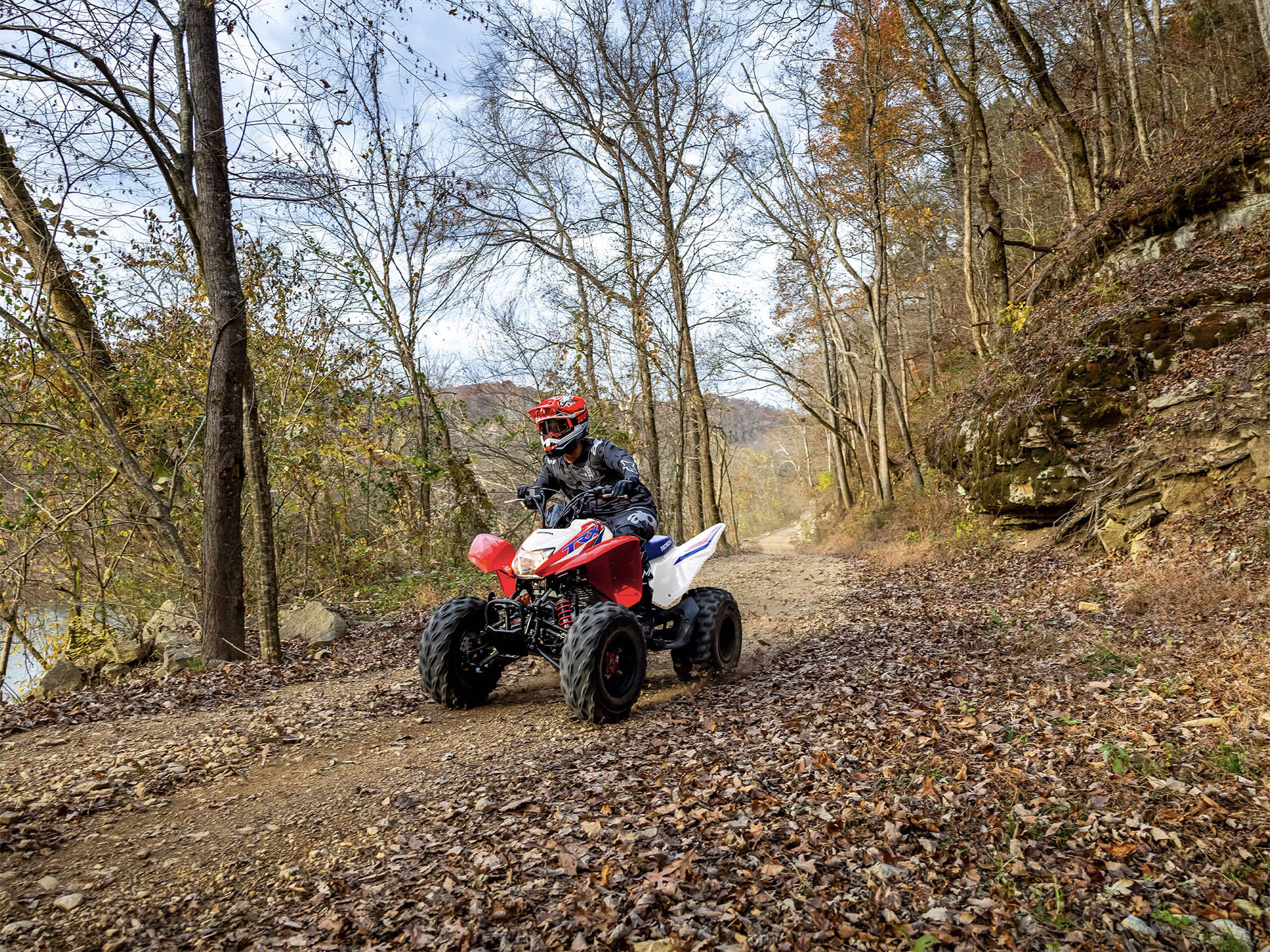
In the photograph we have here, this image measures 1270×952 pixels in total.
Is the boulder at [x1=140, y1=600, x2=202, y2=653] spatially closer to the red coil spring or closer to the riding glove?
the red coil spring

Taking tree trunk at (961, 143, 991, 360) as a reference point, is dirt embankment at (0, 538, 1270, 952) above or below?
below

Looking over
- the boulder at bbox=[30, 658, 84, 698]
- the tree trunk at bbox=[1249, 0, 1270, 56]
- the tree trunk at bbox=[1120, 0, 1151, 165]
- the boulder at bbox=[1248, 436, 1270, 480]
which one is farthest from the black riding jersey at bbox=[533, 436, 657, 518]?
the tree trunk at bbox=[1120, 0, 1151, 165]

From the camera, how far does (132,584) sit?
10.3 meters

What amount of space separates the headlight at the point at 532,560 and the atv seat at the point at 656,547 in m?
1.14

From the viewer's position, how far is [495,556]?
5199 millimetres

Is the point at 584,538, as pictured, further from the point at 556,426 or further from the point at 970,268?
the point at 970,268

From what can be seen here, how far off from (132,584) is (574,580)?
325 inches

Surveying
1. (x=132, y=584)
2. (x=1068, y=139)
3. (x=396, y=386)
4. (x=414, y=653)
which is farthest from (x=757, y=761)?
(x=1068, y=139)

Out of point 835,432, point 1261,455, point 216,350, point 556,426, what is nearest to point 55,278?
point 216,350

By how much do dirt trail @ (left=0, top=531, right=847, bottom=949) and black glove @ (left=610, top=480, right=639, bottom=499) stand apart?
1574 millimetres

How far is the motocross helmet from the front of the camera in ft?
19.1

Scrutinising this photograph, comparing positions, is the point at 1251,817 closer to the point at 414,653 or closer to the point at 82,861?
the point at 82,861

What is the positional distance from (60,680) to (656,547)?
6572 mm

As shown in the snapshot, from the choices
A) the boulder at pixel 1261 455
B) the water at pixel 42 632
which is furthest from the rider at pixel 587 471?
the water at pixel 42 632
